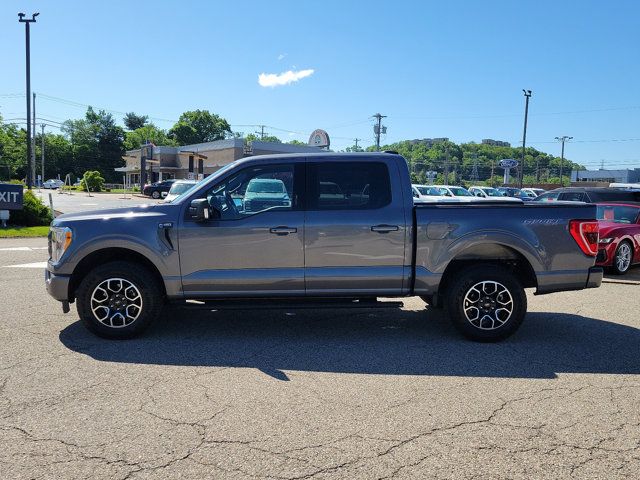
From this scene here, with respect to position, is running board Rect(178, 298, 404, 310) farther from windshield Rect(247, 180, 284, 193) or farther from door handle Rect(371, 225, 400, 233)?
windshield Rect(247, 180, 284, 193)

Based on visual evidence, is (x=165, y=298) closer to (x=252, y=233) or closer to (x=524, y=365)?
(x=252, y=233)

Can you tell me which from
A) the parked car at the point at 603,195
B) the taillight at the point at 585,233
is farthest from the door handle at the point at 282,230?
the parked car at the point at 603,195

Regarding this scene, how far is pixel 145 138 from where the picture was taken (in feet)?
373

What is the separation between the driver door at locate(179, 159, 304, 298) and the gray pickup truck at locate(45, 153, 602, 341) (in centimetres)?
1

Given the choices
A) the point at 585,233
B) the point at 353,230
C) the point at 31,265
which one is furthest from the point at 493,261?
the point at 31,265

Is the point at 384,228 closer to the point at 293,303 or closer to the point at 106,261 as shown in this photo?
the point at 293,303

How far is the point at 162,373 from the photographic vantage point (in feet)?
15.5

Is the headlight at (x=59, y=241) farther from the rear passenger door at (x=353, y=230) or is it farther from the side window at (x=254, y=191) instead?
the rear passenger door at (x=353, y=230)

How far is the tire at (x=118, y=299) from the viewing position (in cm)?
554

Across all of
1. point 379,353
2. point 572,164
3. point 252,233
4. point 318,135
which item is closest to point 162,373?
point 252,233

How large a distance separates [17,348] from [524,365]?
16.6ft

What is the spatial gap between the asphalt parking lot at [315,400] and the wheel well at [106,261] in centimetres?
63

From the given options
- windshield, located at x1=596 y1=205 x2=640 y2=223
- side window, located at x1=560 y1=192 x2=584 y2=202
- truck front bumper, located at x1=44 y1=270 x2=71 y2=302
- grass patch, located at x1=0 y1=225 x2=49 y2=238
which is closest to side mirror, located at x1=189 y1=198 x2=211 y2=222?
truck front bumper, located at x1=44 y1=270 x2=71 y2=302

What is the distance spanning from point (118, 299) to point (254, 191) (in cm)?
185
